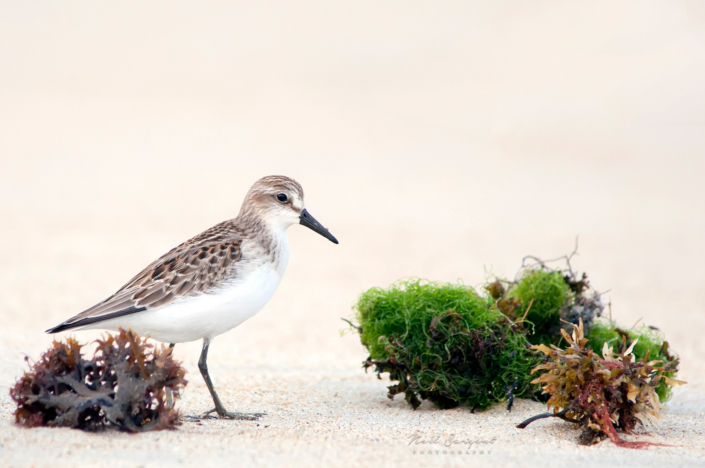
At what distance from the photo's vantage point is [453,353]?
5.45m

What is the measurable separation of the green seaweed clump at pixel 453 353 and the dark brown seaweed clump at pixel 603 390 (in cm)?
87

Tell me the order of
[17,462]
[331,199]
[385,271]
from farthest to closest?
1. [331,199]
2. [385,271]
3. [17,462]

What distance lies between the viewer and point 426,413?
5.45 metres

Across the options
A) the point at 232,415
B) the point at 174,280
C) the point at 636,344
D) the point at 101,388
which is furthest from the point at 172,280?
the point at 636,344

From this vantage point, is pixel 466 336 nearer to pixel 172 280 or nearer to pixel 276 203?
pixel 276 203

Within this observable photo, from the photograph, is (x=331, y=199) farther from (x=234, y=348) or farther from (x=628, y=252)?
(x=234, y=348)

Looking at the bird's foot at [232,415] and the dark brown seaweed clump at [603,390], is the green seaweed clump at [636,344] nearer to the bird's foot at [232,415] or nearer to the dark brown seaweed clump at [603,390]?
the dark brown seaweed clump at [603,390]

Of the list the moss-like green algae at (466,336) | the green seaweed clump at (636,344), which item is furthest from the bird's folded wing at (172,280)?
the green seaweed clump at (636,344)

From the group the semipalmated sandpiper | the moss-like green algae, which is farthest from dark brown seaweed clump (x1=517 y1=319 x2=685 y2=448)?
the semipalmated sandpiper

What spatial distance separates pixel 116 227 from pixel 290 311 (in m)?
5.21

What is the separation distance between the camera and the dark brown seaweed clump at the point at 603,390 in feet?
14.0

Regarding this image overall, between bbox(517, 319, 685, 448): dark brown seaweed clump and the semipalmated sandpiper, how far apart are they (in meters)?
2.07

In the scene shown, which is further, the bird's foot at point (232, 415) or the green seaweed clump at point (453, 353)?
→ the green seaweed clump at point (453, 353)

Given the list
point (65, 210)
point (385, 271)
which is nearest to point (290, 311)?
point (385, 271)
